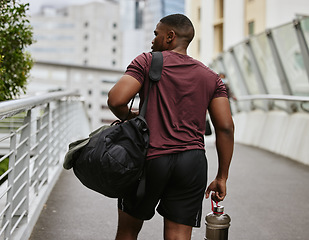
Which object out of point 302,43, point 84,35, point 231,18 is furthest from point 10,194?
point 84,35

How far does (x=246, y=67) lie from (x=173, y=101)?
493 inches

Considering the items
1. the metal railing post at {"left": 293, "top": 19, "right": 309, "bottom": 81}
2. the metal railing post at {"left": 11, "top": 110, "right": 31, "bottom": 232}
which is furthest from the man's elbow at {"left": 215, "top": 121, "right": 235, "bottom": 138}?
the metal railing post at {"left": 293, "top": 19, "right": 309, "bottom": 81}

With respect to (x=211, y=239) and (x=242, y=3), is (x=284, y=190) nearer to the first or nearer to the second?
(x=211, y=239)

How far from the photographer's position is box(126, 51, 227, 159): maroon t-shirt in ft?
8.91

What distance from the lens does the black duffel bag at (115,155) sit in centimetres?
261

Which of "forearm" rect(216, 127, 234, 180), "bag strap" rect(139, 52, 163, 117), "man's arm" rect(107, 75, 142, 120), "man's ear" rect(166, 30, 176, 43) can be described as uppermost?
"man's ear" rect(166, 30, 176, 43)

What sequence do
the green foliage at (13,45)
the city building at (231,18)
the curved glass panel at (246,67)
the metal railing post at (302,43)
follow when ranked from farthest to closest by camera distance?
the city building at (231,18)
the curved glass panel at (246,67)
the metal railing post at (302,43)
the green foliage at (13,45)

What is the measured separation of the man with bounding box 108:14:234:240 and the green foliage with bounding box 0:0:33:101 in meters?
3.22

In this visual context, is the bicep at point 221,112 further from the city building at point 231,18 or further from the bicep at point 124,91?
the city building at point 231,18

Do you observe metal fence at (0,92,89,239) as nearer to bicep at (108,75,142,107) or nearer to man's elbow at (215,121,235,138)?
bicep at (108,75,142,107)

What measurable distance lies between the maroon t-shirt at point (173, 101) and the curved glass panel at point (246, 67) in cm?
1158

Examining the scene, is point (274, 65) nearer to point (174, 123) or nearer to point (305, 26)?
point (305, 26)

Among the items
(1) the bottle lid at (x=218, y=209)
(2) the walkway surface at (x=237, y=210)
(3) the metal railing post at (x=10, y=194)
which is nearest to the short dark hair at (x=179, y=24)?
(1) the bottle lid at (x=218, y=209)

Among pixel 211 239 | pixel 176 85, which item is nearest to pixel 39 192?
pixel 211 239
